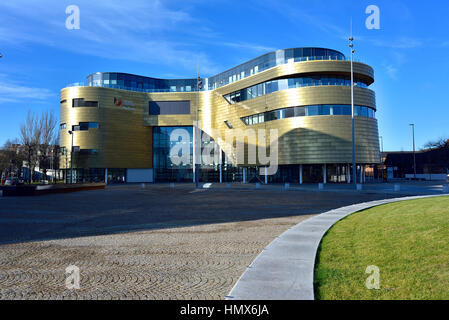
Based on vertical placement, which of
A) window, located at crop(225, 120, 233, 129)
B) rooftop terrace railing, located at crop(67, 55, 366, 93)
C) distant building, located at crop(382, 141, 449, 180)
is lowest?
distant building, located at crop(382, 141, 449, 180)

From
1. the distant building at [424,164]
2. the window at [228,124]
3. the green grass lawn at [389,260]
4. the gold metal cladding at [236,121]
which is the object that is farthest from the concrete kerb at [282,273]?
the distant building at [424,164]

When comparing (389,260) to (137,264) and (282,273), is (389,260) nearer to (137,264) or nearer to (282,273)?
(282,273)

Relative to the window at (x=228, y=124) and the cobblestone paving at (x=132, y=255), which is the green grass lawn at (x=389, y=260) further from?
the window at (x=228, y=124)

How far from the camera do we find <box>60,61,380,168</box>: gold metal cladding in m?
47.0

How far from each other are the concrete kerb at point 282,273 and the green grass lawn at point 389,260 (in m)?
0.21

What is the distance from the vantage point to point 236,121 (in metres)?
59.3

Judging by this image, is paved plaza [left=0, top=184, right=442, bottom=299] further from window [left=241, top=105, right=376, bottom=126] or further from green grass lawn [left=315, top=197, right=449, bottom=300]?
window [left=241, top=105, right=376, bottom=126]

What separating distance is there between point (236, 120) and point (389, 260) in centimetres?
5399

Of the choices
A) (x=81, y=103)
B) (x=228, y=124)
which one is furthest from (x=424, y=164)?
(x=81, y=103)

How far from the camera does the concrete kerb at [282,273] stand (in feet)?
15.0

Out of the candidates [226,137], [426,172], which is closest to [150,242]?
[226,137]

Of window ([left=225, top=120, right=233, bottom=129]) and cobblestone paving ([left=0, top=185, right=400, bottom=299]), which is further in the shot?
window ([left=225, top=120, right=233, bottom=129])

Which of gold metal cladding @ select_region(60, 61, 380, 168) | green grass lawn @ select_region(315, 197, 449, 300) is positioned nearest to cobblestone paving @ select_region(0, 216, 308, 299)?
green grass lawn @ select_region(315, 197, 449, 300)

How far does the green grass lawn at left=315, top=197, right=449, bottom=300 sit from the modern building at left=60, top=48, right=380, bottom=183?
39226 millimetres
